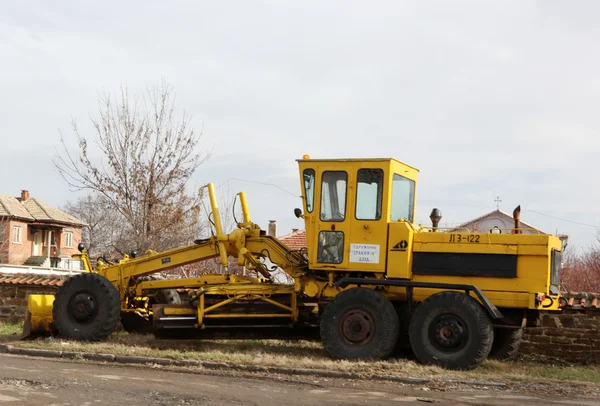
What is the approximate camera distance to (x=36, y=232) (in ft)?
225

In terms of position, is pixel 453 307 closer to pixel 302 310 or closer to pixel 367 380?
pixel 367 380

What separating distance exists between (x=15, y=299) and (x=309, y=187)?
7752 mm

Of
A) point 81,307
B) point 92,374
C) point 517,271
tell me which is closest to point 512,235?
point 517,271

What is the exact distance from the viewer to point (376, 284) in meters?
13.1

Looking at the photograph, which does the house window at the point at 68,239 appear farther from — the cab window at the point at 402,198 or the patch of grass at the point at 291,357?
the cab window at the point at 402,198

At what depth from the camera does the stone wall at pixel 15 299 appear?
17609mm

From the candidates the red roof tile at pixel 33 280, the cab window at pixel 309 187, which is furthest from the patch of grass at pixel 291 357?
the cab window at pixel 309 187

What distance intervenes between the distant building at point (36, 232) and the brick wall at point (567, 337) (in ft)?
168

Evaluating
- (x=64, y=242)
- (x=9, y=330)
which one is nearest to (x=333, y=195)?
(x=9, y=330)

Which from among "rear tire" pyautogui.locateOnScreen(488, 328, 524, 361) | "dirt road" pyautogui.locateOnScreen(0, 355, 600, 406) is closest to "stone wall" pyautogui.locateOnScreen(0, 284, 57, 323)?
"dirt road" pyautogui.locateOnScreen(0, 355, 600, 406)

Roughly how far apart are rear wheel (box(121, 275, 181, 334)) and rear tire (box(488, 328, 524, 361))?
19.9ft

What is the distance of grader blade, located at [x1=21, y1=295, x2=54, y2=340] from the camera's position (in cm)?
1489

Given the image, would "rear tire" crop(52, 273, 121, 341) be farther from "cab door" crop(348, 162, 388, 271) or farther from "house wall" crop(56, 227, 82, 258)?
"house wall" crop(56, 227, 82, 258)

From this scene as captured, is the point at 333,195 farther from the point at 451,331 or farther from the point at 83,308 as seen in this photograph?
the point at 83,308
